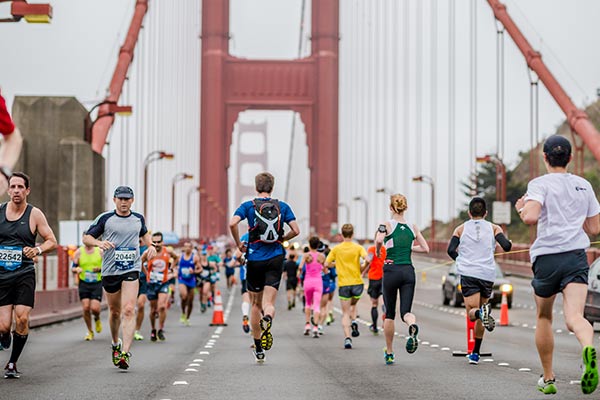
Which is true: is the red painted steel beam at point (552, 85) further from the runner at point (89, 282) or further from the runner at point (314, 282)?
the runner at point (89, 282)

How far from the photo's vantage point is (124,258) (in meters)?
11.6

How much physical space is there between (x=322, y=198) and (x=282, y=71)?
384 inches

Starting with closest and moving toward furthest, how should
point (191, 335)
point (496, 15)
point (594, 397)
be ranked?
point (594, 397)
point (191, 335)
point (496, 15)

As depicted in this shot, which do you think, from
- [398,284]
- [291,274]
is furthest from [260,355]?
A: [291,274]

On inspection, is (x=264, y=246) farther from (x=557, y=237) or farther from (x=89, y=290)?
(x=89, y=290)

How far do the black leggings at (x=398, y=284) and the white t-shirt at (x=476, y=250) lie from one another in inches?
19.4

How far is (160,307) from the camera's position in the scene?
1772 centimetres

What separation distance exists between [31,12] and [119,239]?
8.67 meters

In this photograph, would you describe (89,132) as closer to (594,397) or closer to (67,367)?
(67,367)

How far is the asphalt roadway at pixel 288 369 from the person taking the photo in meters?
9.55

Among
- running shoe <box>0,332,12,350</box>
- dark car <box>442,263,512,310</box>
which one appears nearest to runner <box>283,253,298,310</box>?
dark car <box>442,263,512,310</box>

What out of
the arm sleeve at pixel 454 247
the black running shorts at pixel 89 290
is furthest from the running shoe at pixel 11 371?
the black running shorts at pixel 89 290

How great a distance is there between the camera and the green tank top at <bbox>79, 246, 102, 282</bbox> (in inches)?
711

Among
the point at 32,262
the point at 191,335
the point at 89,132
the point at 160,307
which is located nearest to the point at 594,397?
the point at 32,262
